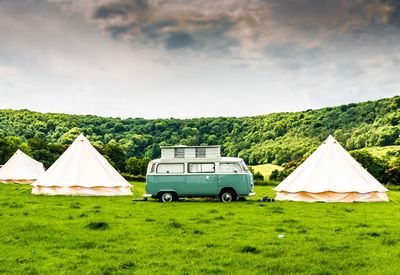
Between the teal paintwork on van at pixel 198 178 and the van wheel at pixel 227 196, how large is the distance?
0.16 m

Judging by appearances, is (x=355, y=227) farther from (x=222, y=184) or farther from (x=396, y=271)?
(x=222, y=184)

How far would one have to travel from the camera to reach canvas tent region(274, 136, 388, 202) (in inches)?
1030

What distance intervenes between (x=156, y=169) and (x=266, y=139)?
207 feet

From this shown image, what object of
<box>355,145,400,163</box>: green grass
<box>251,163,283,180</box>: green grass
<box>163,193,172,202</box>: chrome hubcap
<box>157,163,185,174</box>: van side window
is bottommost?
<box>163,193,172,202</box>: chrome hubcap

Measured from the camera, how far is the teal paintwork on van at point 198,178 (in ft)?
82.7

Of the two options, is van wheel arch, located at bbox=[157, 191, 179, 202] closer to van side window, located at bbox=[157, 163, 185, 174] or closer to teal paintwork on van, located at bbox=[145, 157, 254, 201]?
teal paintwork on van, located at bbox=[145, 157, 254, 201]

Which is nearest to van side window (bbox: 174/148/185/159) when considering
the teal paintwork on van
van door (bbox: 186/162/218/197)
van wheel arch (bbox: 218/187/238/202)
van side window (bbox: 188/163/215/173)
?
the teal paintwork on van

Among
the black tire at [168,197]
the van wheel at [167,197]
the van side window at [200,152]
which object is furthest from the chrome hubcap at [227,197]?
the van wheel at [167,197]

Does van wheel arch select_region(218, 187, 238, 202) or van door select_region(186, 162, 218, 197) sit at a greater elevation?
van door select_region(186, 162, 218, 197)

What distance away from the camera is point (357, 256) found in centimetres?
1127

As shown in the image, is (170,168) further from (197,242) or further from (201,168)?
(197,242)

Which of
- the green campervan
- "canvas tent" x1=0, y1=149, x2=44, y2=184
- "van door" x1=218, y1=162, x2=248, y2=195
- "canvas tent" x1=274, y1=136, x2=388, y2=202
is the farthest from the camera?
"canvas tent" x1=0, y1=149, x2=44, y2=184

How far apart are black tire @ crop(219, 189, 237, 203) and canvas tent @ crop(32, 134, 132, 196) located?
791 centimetres

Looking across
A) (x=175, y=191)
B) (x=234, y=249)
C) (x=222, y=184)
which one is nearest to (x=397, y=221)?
(x=234, y=249)
